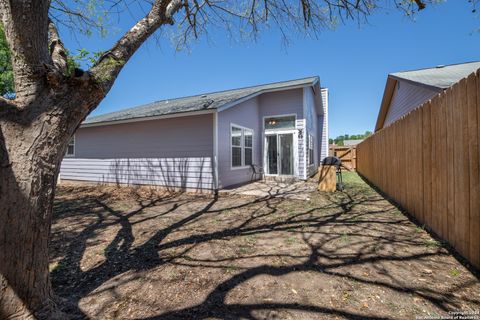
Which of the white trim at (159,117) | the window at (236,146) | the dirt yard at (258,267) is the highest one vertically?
→ the white trim at (159,117)

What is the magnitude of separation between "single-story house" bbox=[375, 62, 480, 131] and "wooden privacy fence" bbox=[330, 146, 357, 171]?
3.05 metres

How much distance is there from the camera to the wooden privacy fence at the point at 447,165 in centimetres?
248

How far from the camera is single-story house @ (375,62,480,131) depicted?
759cm

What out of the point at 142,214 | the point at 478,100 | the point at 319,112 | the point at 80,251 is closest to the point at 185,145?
the point at 142,214

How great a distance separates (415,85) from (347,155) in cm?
1018

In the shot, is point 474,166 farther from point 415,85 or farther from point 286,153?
point 286,153

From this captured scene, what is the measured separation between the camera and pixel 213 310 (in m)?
2.01

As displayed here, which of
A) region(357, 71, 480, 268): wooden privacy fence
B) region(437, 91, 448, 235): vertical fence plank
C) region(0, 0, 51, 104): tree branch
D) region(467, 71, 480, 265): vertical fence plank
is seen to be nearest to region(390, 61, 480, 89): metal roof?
region(357, 71, 480, 268): wooden privacy fence

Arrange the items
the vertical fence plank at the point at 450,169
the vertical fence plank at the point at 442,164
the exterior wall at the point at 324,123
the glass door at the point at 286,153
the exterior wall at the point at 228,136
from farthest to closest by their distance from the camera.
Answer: the exterior wall at the point at 324,123 → the glass door at the point at 286,153 → the exterior wall at the point at 228,136 → the vertical fence plank at the point at 442,164 → the vertical fence plank at the point at 450,169

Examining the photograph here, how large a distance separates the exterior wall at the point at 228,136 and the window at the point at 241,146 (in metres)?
0.22

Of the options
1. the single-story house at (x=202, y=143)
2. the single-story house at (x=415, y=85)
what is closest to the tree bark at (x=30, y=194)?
the single-story house at (x=202, y=143)

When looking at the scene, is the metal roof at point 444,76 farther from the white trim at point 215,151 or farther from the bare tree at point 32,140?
the bare tree at point 32,140

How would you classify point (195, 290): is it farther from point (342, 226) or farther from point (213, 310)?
point (342, 226)

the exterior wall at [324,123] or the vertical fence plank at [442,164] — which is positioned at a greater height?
the exterior wall at [324,123]
